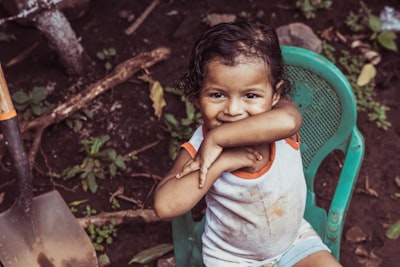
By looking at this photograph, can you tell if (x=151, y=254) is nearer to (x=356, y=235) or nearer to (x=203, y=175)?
(x=356, y=235)

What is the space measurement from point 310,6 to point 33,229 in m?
2.21

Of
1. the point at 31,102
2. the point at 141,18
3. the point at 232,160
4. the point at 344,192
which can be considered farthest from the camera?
the point at 141,18

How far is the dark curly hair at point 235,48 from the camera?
5.42ft

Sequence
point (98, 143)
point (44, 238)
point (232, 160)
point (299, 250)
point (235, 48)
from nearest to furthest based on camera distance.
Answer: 1. point (235, 48)
2. point (232, 160)
3. point (299, 250)
4. point (44, 238)
5. point (98, 143)

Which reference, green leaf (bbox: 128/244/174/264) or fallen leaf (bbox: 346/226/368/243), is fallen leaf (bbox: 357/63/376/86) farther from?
green leaf (bbox: 128/244/174/264)

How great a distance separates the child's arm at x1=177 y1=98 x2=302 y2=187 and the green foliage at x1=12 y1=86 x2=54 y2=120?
171 centimetres

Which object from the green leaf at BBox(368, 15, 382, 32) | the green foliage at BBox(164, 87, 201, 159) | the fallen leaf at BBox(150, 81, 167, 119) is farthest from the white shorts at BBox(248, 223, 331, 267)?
the green leaf at BBox(368, 15, 382, 32)

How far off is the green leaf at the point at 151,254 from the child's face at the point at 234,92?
1146 millimetres

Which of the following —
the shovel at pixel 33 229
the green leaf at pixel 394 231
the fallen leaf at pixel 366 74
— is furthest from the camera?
the fallen leaf at pixel 366 74

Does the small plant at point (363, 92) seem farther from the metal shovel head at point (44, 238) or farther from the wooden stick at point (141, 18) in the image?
the metal shovel head at point (44, 238)

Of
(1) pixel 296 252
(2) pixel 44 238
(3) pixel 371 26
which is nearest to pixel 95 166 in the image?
(2) pixel 44 238

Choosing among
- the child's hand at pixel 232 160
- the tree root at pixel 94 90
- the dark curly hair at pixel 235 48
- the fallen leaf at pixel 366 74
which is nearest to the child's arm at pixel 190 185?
the child's hand at pixel 232 160

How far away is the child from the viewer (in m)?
1.67

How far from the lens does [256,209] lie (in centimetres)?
188
